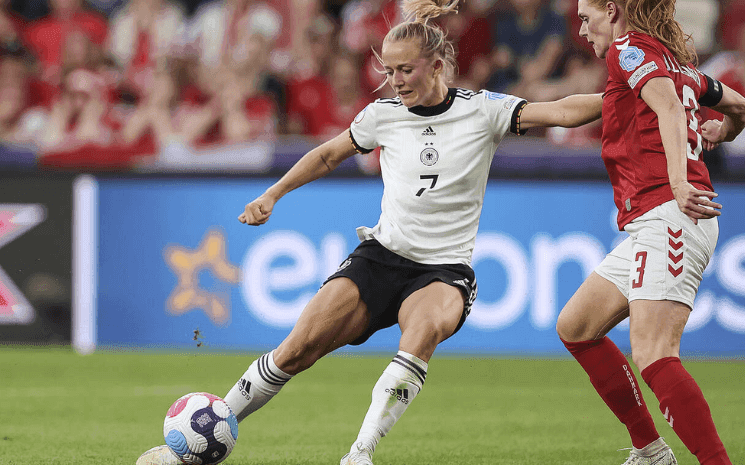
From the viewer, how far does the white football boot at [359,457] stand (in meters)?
3.92

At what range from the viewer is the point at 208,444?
166 inches

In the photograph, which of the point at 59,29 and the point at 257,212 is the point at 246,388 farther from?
the point at 59,29

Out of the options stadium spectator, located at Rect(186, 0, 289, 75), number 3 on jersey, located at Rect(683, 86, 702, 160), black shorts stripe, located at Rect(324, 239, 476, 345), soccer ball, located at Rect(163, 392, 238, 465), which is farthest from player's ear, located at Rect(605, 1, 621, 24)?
stadium spectator, located at Rect(186, 0, 289, 75)

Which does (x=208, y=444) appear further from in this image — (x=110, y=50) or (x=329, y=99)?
(x=110, y=50)

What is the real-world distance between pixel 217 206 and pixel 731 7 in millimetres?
5995

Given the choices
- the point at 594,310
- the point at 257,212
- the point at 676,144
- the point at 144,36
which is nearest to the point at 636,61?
the point at 676,144

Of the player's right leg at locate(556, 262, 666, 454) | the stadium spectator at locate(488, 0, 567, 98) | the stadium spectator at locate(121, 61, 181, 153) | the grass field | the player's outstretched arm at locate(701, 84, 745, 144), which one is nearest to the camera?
the player's outstretched arm at locate(701, 84, 745, 144)

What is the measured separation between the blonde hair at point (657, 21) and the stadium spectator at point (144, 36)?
732cm

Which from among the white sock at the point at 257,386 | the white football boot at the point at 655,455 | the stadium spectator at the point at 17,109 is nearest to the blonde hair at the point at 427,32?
the white sock at the point at 257,386

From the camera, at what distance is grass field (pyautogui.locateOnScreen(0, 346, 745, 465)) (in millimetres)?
5094

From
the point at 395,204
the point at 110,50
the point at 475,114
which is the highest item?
the point at 110,50

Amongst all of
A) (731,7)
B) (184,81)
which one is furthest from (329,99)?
(731,7)

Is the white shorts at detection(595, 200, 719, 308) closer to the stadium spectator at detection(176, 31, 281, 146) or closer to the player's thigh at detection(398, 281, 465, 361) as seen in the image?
the player's thigh at detection(398, 281, 465, 361)

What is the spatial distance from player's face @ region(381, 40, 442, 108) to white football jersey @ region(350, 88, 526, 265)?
0.10m
